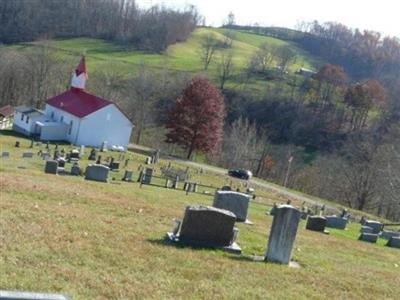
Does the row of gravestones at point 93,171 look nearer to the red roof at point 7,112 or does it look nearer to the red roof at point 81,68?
the red roof at point 81,68

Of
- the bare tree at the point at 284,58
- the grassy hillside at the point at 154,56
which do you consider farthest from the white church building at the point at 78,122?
the bare tree at the point at 284,58

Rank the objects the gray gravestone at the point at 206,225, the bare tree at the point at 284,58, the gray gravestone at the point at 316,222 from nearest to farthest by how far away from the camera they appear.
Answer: the gray gravestone at the point at 206,225, the gray gravestone at the point at 316,222, the bare tree at the point at 284,58

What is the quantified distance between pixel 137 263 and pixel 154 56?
102m

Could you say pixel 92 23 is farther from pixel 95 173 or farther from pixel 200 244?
pixel 200 244

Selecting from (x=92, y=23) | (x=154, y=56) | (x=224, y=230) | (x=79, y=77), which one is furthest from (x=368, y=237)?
(x=92, y=23)

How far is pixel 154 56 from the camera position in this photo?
10925cm

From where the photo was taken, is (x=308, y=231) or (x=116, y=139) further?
(x=116, y=139)

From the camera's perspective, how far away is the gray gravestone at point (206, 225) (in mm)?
11492

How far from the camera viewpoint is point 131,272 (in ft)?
29.3

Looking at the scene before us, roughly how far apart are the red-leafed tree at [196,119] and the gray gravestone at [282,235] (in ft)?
136

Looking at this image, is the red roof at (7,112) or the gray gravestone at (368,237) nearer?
the gray gravestone at (368,237)

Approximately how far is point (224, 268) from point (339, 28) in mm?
163784

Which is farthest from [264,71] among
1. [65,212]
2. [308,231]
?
[65,212]

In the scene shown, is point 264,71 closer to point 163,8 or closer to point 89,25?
point 89,25
